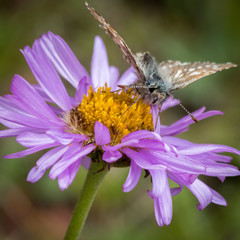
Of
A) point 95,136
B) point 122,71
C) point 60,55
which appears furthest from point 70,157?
point 122,71

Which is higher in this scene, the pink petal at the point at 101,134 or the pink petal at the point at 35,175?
the pink petal at the point at 35,175

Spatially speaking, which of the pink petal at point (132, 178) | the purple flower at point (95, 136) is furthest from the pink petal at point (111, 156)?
the pink petal at point (132, 178)

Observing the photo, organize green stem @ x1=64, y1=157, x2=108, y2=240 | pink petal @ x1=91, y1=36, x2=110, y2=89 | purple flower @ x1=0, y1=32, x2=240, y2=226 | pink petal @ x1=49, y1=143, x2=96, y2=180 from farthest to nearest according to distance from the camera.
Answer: pink petal @ x1=91, y1=36, x2=110, y2=89
green stem @ x1=64, y1=157, x2=108, y2=240
purple flower @ x1=0, y1=32, x2=240, y2=226
pink petal @ x1=49, y1=143, x2=96, y2=180

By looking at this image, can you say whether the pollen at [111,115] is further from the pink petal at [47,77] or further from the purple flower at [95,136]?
the pink petal at [47,77]

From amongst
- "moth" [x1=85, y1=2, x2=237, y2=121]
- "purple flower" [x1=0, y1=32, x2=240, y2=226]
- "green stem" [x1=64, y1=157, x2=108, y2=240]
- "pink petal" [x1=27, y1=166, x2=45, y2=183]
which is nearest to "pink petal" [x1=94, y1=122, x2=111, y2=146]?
"purple flower" [x1=0, y1=32, x2=240, y2=226]

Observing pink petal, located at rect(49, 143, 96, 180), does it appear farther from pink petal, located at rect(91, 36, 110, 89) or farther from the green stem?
pink petal, located at rect(91, 36, 110, 89)

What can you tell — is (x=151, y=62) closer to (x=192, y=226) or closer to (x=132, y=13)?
(x=192, y=226)
